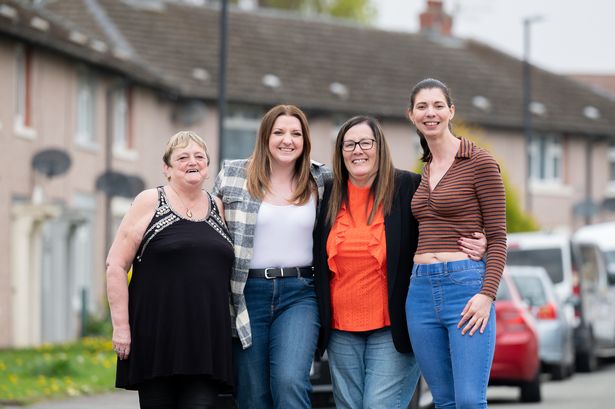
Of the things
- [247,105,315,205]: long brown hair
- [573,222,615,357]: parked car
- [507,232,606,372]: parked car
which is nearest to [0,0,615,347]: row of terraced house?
[507,232,606,372]: parked car

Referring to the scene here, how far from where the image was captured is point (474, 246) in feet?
23.6

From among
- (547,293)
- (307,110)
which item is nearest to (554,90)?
(307,110)

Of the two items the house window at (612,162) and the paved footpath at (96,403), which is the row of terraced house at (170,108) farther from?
the paved footpath at (96,403)

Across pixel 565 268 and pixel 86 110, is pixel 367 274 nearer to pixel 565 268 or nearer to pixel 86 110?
pixel 565 268

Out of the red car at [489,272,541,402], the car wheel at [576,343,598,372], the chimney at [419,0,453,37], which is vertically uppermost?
the chimney at [419,0,453,37]

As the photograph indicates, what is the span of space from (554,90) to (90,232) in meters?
25.6

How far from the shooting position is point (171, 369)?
747 centimetres

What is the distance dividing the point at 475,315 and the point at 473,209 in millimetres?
500

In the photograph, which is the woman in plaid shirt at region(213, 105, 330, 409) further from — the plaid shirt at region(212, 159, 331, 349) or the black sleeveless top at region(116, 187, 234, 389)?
the black sleeveless top at region(116, 187, 234, 389)

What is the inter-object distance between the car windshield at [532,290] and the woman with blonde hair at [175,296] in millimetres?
13212

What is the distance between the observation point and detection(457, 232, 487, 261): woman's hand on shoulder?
7.18 meters

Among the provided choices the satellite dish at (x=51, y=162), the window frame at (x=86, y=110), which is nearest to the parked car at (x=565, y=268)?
the satellite dish at (x=51, y=162)

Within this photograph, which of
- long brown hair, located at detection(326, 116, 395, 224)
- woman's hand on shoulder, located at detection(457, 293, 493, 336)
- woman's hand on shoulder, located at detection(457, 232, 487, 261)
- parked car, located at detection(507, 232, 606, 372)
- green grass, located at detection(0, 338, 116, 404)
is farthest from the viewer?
parked car, located at detection(507, 232, 606, 372)

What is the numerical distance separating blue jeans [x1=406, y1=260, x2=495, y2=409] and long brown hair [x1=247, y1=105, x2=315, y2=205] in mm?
796
